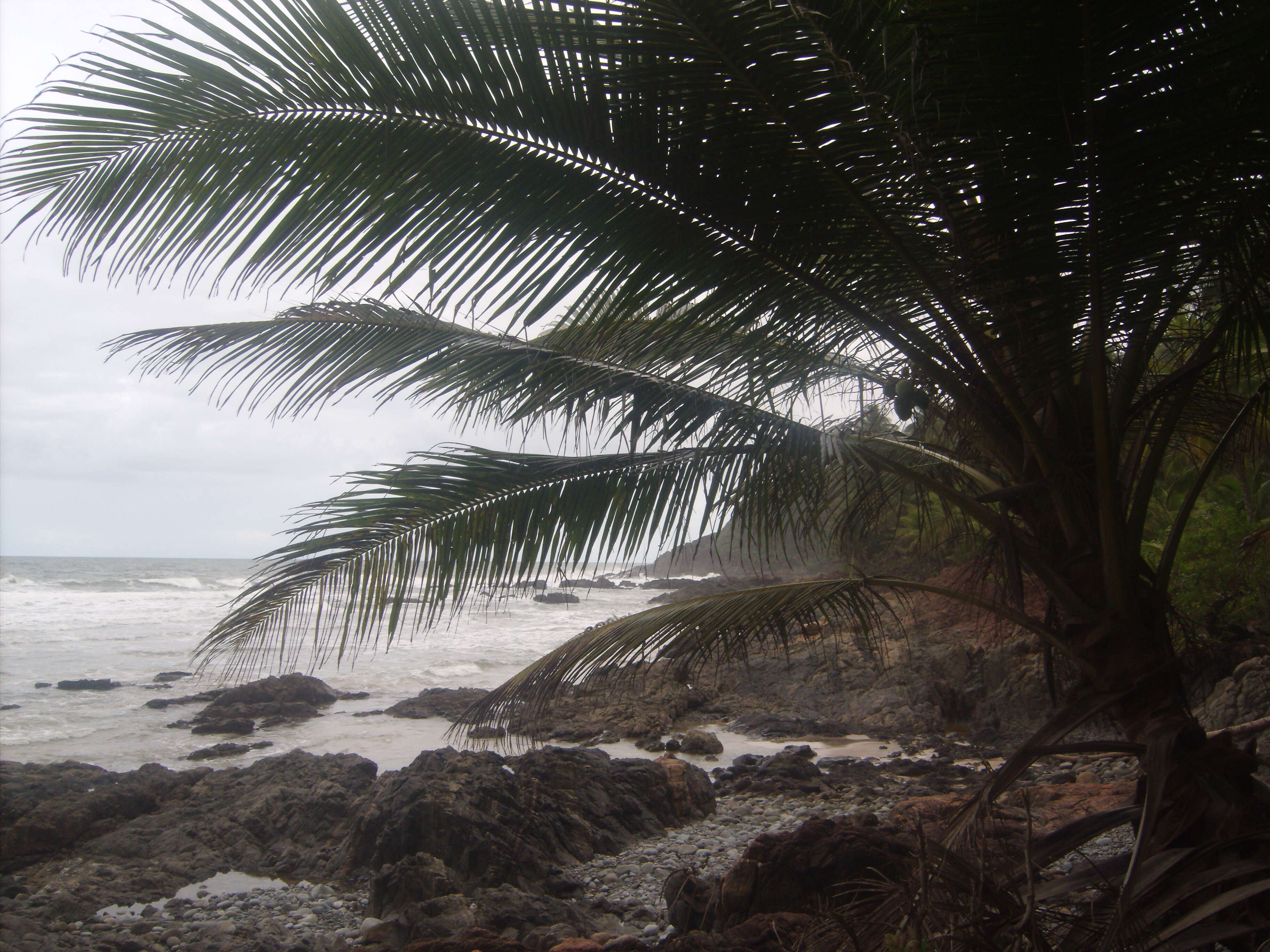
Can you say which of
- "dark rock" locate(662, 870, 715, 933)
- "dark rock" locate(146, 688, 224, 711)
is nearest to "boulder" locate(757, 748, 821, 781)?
"dark rock" locate(662, 870, 715, 933)

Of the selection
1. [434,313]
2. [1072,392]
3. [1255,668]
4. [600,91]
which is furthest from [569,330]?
[1255,668]

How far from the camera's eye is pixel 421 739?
27.8ft

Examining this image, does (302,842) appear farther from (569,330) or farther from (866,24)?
(866,24)

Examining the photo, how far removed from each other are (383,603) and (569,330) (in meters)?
1.37

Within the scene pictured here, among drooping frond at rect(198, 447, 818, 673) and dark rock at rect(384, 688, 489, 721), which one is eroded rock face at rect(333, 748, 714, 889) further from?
dark rock at rect(384, 688, 489, 721)

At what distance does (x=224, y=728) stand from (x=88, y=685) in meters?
4.70

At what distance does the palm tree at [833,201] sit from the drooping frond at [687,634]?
0.51 metres

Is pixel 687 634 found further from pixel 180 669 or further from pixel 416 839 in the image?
pixel 180 669

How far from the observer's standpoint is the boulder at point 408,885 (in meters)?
3.83

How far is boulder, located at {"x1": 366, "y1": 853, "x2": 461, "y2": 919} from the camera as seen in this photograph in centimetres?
383

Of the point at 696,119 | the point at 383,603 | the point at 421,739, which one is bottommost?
the point at 421,739

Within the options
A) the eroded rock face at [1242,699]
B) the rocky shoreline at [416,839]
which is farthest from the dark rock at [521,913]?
the eroded rock face at [1242,699]

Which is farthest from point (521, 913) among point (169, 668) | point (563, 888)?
point (169, 668)

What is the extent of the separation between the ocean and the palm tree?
1355mm
